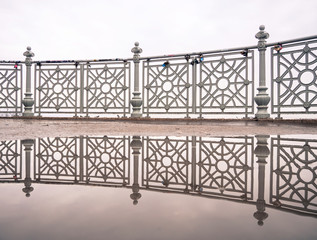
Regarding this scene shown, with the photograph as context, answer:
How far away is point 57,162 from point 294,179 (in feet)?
4.20

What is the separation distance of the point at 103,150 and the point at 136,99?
15.4 feet

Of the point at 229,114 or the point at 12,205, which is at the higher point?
the point at 229,114

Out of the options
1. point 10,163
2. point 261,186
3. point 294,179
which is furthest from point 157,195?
point 10,163

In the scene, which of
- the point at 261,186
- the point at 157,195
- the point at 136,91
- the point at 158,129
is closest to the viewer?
the point at 157,195

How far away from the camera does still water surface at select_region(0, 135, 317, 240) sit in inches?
22.7

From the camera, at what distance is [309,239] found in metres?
0.54

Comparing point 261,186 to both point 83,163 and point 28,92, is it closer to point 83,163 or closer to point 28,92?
point 83,163

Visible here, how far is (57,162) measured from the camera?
59.6 inches

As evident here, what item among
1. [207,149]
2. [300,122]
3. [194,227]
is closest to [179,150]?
[207,149]

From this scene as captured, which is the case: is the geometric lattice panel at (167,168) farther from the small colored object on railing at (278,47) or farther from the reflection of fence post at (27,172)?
the small colored object on railing at (278,47)

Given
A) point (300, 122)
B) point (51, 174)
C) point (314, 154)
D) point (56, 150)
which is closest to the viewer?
point (51, 174)

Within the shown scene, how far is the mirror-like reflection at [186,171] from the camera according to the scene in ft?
2.95

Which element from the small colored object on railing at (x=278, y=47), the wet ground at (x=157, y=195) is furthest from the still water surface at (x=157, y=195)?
the small colored object on railing at (x=278, y=47)

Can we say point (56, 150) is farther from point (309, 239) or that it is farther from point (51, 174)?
point (309, 239)
